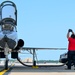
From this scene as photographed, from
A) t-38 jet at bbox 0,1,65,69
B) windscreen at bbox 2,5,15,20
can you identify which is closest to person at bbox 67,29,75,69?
t-38 jet at bbox 0,1,65,69

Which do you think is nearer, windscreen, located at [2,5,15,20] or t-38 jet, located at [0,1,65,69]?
t-38 jet, located at [0,1,65,69]

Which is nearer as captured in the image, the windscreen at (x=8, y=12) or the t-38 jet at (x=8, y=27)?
the t-38 jet at (x=8, y=27)

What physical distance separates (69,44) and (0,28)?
3574 mm

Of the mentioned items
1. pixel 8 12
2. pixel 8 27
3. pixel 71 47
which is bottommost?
pixel 71 47

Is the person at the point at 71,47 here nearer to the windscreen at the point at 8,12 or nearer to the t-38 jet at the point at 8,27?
the t-38 jet at the point at 8,27

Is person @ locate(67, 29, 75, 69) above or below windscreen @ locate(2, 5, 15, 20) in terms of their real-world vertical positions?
below

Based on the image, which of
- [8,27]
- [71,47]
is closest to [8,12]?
[8,27]

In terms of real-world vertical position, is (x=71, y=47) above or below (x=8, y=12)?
below

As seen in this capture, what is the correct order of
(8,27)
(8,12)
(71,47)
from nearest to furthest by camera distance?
1. (71,47)
2. (8,27)
3. (8,12)

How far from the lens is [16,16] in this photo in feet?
53.7

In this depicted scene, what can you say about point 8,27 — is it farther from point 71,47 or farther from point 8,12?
point 71,47

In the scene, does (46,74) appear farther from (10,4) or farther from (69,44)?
(10,4)

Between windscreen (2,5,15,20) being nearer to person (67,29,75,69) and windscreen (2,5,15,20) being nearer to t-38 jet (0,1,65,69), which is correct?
t-38 jet (0,1,65,69)

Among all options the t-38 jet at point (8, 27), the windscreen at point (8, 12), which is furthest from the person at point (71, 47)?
the windscreen at point (8, 12)
